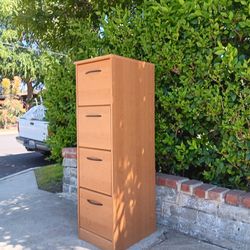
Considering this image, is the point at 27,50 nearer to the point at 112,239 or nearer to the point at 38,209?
the point at 38,209

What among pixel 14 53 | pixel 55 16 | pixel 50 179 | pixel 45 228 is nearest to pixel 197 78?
pixel 45 228

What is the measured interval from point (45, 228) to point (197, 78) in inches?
90.7

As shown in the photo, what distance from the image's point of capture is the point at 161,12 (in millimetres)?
3242

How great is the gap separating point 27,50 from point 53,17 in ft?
55.6

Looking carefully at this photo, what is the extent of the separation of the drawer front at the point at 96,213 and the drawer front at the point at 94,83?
902mm

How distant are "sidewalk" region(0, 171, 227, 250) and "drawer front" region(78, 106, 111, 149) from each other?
39.8 inches

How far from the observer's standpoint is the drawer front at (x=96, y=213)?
296cm

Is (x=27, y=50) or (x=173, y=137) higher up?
(x=27, y=50)

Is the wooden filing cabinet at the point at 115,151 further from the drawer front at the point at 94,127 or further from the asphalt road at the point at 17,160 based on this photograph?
the asphalt road at the point at 17,160

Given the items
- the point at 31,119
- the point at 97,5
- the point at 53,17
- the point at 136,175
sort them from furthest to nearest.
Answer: the point at 31,119 < the point at 53,17 < the point at 97,5 < the point at 136,175

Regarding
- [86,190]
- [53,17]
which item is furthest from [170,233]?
[53,17]

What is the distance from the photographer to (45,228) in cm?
356

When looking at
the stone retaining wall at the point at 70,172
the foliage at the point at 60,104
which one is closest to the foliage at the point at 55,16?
the foliage at the point at 60,104

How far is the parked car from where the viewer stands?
7688 millimetres
